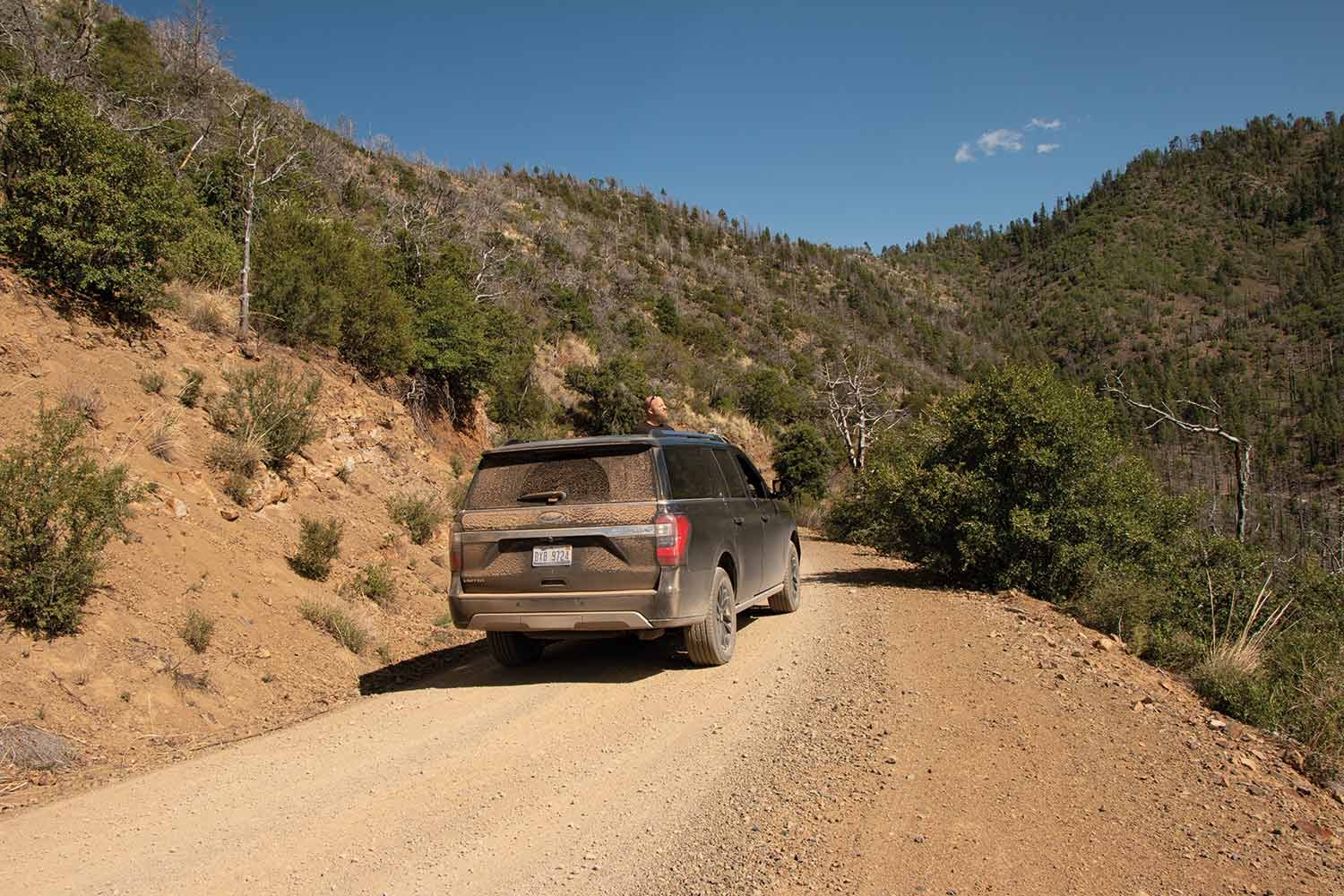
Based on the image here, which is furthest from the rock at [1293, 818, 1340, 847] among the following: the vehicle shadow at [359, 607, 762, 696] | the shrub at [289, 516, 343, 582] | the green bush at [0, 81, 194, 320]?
the green bush at [0, 81, 194, 320]

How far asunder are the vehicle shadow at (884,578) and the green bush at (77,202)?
33.8 feet

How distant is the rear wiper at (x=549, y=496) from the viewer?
6.71m

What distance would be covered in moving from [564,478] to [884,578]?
296 inches

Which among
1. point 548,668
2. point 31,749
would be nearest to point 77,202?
point 31,749

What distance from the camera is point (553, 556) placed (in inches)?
261

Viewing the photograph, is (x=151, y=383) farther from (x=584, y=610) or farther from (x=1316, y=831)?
(x=1316, y=831)

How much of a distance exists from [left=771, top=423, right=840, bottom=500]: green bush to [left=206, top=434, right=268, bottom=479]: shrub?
71.2 feet

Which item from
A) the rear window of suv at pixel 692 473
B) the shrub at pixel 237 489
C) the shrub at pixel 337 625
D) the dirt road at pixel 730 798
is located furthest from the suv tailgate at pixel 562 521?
the shrub at pixel 237 489

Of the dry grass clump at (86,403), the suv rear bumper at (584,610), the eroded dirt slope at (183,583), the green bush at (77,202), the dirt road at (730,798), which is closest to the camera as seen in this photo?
the dirt road at (730,798)

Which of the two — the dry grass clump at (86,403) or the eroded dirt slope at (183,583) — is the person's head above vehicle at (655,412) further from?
the dry grass clump at (86,403)

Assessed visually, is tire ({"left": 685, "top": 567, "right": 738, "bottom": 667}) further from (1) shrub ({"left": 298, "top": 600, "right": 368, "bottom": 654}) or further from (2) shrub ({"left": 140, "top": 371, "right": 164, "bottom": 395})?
(2) shrub ({"left": 140, "top": 371, "right": 164, "bottom": 395})

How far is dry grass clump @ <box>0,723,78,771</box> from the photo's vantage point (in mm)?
5258

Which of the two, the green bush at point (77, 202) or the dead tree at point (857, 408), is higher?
the green bush at point (77, 202)

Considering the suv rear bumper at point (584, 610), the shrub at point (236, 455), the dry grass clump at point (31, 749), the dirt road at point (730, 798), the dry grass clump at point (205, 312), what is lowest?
the dirt road at point (730, 798)
